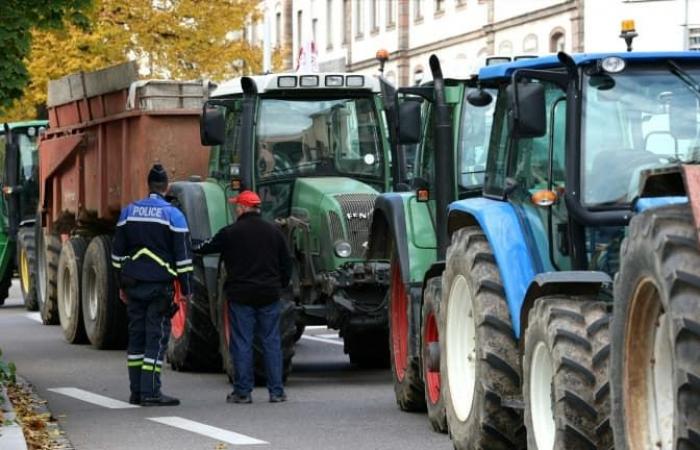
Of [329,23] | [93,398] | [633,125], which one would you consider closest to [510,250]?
[633,125]

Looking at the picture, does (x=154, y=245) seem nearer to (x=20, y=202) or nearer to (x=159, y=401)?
(x=159, y=401)

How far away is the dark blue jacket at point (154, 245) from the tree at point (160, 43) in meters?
28.1

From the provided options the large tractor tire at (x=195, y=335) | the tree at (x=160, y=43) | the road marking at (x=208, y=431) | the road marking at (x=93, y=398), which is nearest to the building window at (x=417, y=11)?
the tree at (x=160, y=43)

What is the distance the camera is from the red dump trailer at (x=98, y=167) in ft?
65.0

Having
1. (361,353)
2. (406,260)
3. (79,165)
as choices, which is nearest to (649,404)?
(406,260)

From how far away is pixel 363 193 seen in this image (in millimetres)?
16984

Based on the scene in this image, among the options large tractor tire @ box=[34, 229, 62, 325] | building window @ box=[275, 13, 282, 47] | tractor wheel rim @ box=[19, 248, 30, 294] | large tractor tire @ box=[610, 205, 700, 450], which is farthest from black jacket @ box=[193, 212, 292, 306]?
building window @ box=[275, 13, 282, 47]

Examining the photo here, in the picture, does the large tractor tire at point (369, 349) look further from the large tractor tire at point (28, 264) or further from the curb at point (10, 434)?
the large tractor tire at point (28, 264)

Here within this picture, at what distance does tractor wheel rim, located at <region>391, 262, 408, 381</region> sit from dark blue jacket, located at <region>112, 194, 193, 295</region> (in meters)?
1.69

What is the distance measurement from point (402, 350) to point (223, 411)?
55.0 inches

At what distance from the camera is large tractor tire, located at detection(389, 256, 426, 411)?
13938 millimetres

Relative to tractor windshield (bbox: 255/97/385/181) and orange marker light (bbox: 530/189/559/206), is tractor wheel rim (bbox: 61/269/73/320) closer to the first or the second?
tractor windshield (bbox: 255/97/385/181)

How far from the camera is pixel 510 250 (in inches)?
431

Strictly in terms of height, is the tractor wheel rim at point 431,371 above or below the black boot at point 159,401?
above
